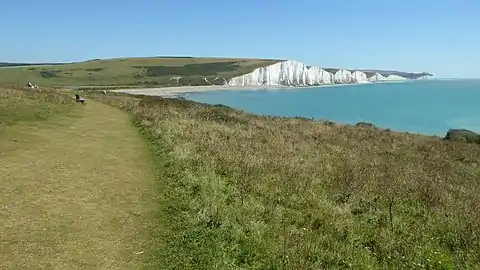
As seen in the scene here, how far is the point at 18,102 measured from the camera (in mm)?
24938

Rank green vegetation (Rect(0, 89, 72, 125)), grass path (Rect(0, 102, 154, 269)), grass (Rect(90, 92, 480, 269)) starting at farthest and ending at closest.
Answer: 1. green vegetation (Rect(0, 89, 72, 125))
2. grass (Rect(90, 92, 480, 269))
3. grass path (Rect(0, 102, 154, 269))

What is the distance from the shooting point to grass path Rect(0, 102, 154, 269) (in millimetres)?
7766

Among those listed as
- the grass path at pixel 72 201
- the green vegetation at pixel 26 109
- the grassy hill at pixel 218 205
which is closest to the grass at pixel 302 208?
the grassy hill at pixel 218 205

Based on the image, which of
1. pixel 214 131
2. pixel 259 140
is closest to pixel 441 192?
pixel 259 140

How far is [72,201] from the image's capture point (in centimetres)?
1043

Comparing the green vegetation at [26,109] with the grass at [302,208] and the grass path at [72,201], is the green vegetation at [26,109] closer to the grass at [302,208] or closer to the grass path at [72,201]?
the grass path at [72,201]

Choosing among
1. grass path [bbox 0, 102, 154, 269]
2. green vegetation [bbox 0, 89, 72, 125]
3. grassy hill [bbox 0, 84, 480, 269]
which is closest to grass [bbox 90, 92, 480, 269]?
grassy hill [bbox 0, 84, 480, 269]

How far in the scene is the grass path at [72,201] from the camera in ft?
25.5

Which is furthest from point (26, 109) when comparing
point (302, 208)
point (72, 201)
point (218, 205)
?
point (302, 208)

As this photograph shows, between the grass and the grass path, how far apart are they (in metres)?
0.68

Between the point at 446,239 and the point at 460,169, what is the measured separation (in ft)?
44.1

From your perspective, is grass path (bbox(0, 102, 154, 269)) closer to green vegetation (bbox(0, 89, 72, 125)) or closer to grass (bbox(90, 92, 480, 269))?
grass (bbox(90, 92, 480, 269))

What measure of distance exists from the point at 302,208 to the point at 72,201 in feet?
19.1

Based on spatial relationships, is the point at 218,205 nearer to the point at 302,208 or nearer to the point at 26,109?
the point at 302,208
